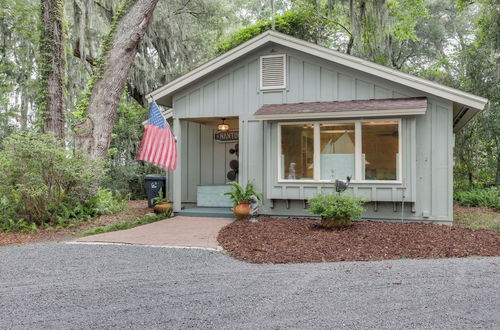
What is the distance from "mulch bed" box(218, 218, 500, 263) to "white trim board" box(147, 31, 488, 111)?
8.30ft

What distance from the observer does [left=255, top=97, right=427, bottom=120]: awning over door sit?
7133mm

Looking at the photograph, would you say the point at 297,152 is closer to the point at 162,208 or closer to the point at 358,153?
the point at 358,153

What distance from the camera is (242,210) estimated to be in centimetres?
803

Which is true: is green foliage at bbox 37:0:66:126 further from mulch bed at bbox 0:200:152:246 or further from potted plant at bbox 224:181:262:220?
potted plant at bbox 224:181:262:220

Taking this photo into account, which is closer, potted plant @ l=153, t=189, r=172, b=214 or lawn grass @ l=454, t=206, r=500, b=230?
lawn grass @ l=454, t=206, r=500, b=230

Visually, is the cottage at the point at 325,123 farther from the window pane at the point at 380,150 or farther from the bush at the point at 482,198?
the bush at the point at 482,198

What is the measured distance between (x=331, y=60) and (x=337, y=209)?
131 inches

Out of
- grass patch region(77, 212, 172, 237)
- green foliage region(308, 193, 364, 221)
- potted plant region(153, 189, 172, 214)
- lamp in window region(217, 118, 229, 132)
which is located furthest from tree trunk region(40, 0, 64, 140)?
green foliage region(308, 193, 364, 221)

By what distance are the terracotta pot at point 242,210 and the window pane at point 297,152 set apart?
3.41 feet

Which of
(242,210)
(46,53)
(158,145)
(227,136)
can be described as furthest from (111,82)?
(242,210)

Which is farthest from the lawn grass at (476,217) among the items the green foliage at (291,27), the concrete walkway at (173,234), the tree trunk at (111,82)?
the green foliage at (291,27)

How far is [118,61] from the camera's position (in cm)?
977

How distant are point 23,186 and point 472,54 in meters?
14.2

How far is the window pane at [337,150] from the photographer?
7.76 meters
